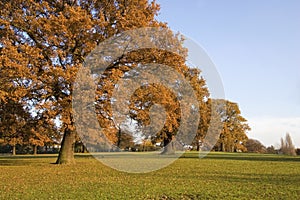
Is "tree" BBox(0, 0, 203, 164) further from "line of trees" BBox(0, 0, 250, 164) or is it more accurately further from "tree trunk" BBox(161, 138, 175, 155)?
"tree trunk" BBox(161, 138, 175, 155)

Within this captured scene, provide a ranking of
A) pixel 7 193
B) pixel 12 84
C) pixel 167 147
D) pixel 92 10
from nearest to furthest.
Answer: pixel 7 193 < pixel 12 84 < pixel 92 10 < pixel 167 147


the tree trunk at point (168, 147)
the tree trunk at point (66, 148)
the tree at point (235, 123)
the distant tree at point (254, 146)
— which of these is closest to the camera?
the tree trunk at point (66, 148)

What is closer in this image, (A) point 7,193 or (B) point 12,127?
(A) point 7,193

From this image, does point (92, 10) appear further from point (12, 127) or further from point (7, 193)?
point (7, 193)

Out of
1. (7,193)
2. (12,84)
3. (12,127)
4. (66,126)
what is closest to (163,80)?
(66,126)

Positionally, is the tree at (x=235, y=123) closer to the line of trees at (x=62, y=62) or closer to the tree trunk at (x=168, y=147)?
the tree trunk at (x=168, y=147)

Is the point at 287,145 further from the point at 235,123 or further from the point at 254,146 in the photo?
the point at 254,146

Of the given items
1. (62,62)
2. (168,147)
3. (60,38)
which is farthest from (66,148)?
(168,147)

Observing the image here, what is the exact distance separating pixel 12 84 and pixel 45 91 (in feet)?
7.45

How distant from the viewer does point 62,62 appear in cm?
2281

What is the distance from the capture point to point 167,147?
54.5 meters

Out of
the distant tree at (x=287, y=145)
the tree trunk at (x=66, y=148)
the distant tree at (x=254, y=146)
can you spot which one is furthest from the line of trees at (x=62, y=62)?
the distant tree at (x=254, y=146)

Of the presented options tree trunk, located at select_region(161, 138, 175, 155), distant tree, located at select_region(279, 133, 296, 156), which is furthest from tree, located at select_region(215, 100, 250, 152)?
tree trunk, located at select_region(161, 138, 175, 155)

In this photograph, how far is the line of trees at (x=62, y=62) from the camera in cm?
2069
